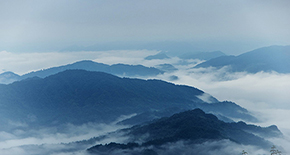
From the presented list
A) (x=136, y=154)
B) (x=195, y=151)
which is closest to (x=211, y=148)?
(x=195, y=151)

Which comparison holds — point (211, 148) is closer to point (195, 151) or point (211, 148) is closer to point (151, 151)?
point (195, 151)

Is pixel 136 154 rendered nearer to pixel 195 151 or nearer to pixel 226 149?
pixel 195 151

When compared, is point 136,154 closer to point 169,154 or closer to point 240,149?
point 169,154

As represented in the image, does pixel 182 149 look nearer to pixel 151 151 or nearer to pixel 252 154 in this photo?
pixel 151 151

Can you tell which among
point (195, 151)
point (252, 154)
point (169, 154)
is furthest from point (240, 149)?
point (169, 154)

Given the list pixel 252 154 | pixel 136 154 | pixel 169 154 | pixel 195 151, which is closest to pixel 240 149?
pixel 252 154
